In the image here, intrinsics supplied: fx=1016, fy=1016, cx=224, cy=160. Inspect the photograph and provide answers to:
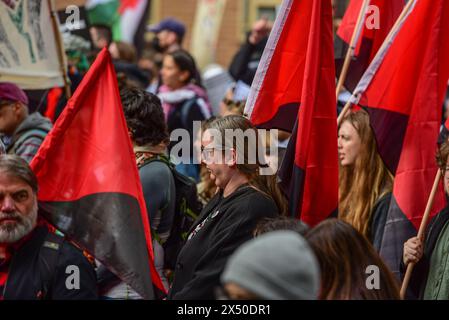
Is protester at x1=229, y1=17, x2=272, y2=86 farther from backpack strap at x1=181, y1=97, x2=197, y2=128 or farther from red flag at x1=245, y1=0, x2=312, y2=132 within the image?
red flag at x1=245, y1=0, x2=312, y2=132

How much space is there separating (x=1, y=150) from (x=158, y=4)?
16545mm

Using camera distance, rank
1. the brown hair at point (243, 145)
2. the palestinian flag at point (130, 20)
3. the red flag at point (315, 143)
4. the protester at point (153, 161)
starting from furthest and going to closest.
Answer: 1. the palestinian flag at point (130, 20)
2. the protester at point (153, 161)
3. the red flag at point (315, 143)
4. the brown hair at point (243, 145)

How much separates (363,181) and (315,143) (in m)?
0.80

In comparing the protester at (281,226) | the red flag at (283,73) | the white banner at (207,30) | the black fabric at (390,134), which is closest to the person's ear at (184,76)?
the red flag at (283,73)

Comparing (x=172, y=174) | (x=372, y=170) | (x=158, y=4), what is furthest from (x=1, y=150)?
(x=158, y=4)

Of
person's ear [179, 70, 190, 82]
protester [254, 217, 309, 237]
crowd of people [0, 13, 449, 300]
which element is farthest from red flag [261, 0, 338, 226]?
person's ear [179, 70, 190, 82]

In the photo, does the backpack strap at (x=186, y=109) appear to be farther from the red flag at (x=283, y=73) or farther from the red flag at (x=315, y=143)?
the red flag at (x=315, y=143)

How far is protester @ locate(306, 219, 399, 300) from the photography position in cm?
386

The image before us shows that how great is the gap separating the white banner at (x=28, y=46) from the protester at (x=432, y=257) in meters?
2.76

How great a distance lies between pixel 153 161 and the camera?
5.71 metres

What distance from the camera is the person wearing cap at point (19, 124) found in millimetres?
6809

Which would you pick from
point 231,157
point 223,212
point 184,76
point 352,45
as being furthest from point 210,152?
point 184,76

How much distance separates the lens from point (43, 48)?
686 cm

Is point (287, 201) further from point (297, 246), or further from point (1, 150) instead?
point (297, 246)
